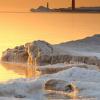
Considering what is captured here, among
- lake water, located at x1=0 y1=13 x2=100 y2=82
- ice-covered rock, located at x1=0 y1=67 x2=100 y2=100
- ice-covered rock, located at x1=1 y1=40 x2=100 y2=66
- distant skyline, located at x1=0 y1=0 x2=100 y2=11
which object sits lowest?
distant skyline, located at x1=0 y1=0 x2=100 y2=11

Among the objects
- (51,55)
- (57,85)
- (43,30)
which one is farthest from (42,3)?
(57,85)

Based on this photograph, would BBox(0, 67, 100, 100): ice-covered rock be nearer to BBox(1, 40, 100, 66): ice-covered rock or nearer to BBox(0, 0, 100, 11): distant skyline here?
BBox(1, 40, 100, 66): ice-covered rock

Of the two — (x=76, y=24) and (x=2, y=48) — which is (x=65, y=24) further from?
(x=2, y=48)

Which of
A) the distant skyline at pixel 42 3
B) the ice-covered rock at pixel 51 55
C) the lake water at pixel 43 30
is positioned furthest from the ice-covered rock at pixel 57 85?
the distant skyline at pixel 42 3

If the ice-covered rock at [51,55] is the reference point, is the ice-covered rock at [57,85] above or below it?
above

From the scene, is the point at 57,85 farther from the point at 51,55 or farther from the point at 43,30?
the point at 43,30

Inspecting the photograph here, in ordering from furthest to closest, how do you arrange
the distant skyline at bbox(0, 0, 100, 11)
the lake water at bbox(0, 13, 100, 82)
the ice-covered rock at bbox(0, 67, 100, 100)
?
the distant skyline at bbox(0, 0, 100, 11)
the lake water at bbox(0, 13, 100, 82)
the ice-covered rock at bbox(0, 67, 100, 100)

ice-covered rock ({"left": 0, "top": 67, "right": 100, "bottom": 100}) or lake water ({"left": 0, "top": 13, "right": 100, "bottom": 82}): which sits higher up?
ice-covered rock ({"left": 0, "top": 67, "right": 100, "bottom": 100})

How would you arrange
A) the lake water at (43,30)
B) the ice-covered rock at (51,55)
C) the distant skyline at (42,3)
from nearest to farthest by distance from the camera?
the ice-covered rock at (51,55) → the lake water at (43,30) → the distant skyline at (42,3)

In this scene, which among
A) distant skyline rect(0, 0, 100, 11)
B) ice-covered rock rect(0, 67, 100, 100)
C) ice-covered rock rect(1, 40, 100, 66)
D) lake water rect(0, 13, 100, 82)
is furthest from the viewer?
distant skyline rect(0, 0, 100, 11)

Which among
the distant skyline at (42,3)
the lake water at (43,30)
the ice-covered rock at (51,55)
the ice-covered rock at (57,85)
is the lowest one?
the distant skyline at (42,3)

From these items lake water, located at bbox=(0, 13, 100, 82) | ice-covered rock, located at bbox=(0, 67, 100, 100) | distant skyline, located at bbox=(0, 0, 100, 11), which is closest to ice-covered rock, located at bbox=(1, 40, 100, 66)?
lake water, located at bbox=(0, 13, 100, 82)

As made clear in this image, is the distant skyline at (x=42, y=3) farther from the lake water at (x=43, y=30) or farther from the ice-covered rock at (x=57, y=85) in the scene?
the ice-covered rock at (x=57, y=85)

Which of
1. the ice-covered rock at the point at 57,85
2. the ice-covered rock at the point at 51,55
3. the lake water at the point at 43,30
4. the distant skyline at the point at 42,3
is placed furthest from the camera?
the distant skyline at the point at 42,3
